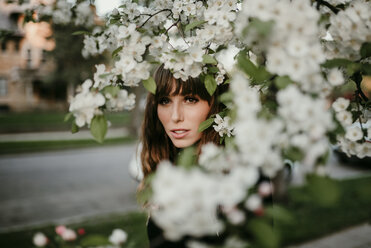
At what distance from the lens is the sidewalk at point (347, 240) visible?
12.4 ft

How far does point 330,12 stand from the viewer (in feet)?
4.07

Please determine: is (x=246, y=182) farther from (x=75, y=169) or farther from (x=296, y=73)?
(x=75, y=169)

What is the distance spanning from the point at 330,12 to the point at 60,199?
19.4 feet

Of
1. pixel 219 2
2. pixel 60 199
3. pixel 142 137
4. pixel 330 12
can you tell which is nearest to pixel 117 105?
pixel 219 2

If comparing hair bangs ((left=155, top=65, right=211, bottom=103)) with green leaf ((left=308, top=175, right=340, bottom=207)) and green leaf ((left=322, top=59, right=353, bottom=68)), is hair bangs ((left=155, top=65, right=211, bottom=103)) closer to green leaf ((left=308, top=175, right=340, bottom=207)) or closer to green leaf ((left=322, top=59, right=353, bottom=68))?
green leaf ((left=322, top=59, right=353, bottom=68))

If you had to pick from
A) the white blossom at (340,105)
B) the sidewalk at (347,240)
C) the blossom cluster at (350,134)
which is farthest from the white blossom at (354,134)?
the sidewalk at (347,240)

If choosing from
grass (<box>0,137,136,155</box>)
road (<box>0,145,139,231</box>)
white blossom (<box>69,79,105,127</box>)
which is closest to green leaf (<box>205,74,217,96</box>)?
white blossom (<box>69,79,105,127</box>)

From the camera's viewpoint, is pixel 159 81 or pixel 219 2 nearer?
pixel 219 2

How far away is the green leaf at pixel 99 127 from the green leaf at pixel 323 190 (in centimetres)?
74

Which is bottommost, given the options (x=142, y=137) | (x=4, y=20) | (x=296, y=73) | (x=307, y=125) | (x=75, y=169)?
(x=75, y=169)

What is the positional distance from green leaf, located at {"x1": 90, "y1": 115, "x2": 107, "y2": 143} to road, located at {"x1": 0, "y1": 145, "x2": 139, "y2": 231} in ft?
13.7

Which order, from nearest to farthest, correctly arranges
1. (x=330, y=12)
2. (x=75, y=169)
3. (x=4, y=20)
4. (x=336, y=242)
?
(x=330, y=12) < (x=336, y=242) < (x=75, y=169) < (x=4, y=20)

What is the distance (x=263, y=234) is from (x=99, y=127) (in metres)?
0.72

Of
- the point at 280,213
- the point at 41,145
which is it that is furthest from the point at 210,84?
the point at 41,145
